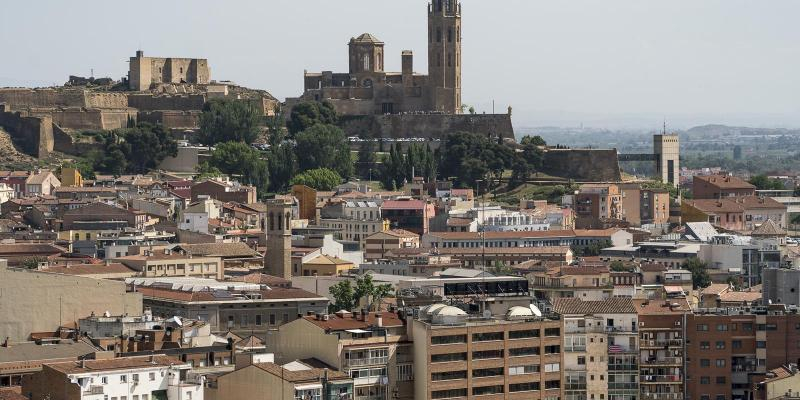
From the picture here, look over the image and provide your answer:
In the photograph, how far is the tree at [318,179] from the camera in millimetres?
102250

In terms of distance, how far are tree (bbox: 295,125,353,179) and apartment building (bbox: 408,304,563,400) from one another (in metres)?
59.6

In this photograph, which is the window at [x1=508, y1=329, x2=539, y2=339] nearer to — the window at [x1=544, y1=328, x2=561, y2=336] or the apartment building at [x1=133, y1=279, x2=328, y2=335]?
the window at [x1=544, y1=328, x2=561, y2=336]

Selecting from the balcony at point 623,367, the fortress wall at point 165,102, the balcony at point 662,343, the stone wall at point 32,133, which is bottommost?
the balcony at point 623,367

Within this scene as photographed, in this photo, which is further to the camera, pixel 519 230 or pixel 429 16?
pixel 429 16

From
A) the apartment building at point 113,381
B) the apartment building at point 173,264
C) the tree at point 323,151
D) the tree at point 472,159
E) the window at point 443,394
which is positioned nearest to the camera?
the apartment building at point 113,381

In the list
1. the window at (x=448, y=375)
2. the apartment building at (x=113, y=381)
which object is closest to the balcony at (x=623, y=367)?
the window at (x=448, y=375)

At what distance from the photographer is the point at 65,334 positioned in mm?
49500

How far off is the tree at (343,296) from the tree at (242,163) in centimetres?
4060

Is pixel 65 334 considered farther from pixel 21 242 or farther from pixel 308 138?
pixel 308 138

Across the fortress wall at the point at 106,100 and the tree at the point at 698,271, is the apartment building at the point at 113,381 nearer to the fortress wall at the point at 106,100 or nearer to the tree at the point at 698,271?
the tree at the point at 698,271

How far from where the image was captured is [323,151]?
107 m

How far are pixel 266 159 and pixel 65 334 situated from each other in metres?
57.5

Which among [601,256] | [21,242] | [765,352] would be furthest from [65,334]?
[601,256]

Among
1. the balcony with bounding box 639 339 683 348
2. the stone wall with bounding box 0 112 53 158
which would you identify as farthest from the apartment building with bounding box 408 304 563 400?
the stone wall with bounding box 0 112 53 158
